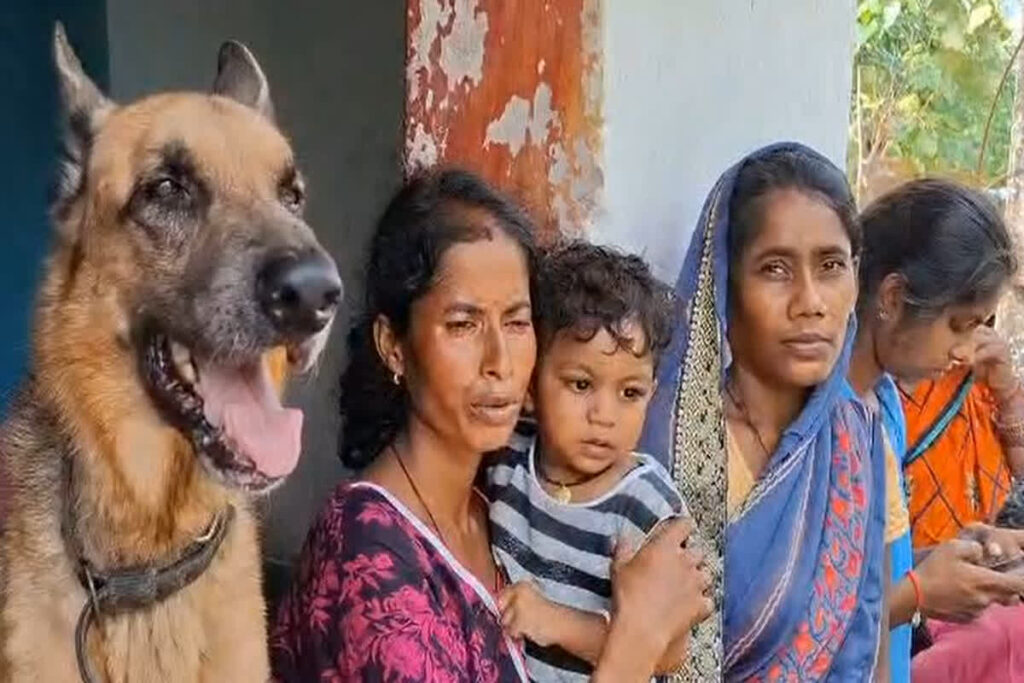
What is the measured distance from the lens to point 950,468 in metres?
3.50

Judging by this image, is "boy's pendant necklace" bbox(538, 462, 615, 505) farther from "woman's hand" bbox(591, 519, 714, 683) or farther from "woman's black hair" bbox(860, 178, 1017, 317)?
"woman's black hair" bbox(860, 178, 1017, 317)

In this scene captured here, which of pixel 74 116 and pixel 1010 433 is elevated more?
pixel 74 116

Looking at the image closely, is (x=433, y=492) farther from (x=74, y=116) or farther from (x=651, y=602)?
(x=74, y=116)

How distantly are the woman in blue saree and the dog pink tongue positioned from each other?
824 mm

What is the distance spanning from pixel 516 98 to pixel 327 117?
573 millimetres

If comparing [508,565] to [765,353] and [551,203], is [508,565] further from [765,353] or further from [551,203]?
[551,203]

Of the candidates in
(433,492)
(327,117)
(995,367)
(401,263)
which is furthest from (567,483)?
(995,367)

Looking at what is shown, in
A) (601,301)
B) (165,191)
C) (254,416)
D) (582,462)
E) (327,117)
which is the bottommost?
(582,462)

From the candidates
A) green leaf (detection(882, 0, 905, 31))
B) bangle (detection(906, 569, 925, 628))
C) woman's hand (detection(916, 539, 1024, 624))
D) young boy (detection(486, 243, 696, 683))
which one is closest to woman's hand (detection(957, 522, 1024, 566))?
woman's hand (detection(916, 539, 1024, 624))

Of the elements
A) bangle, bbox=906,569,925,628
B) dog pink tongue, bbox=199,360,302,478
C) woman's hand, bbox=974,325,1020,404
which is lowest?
bangle, bbox=906,569,925,628

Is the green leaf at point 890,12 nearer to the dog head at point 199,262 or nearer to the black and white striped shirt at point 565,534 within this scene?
the black and white striped shirt at point 565,534

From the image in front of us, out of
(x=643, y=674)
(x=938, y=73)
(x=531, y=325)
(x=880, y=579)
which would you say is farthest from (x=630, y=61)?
(x=938, y=73)

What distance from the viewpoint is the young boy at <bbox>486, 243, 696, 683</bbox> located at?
2119 mm

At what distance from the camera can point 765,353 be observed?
2.49 metres
